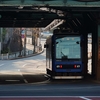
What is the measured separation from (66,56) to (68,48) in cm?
62

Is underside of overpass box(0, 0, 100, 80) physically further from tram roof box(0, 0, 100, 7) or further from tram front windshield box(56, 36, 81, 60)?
tram front windshield box(56, 36, 81, 60)

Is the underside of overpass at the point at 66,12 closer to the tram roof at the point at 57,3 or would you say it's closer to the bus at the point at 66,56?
the tram roof at the point at 57,3

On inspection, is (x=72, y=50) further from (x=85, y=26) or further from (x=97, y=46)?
(x=85, y=26)

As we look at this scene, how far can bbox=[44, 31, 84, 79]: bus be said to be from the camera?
27.9 metres

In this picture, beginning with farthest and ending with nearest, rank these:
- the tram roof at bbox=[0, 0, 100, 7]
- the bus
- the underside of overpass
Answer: the bus → the underside of overpass → the tram roof at bbox=[0, 0, 100, 7]

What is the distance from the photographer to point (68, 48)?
28250 mm

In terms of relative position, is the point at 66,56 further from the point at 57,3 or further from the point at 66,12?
the point at 57,3

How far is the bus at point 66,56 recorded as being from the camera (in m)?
27.9

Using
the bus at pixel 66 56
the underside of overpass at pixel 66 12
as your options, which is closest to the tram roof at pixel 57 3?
the underside of overpass at pixel 66 12

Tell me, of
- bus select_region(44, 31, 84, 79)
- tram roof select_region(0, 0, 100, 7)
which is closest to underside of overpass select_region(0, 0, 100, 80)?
tram roof select_region(0, 0, 100, 7)

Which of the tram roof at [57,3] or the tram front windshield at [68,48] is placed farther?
the tram front windshield at [68,48]

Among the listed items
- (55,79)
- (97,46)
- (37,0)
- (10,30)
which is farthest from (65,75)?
(10,30)

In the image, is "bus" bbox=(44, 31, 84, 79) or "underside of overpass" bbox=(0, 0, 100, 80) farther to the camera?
"bus" bbox=(44, 31, 84, 79)

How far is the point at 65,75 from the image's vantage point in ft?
91.8
